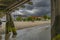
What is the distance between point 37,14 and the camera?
2240 mm

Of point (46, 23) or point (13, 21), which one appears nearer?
point (46, 23)

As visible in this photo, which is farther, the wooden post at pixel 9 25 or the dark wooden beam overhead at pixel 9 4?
the wooden post at pixel 9 25

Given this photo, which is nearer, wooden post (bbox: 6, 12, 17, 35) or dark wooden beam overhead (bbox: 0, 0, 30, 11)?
dark wooden beam overhead (bbox: 0, 0, 30, 11)

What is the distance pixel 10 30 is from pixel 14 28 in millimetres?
104

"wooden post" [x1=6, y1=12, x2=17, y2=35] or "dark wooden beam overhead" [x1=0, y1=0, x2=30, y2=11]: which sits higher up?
"dark wooden beam overhead" [x1=0, y1=0, x2=30, y2=11]

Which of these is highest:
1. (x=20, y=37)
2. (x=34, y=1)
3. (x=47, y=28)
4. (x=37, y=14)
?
(x=34, y=1)

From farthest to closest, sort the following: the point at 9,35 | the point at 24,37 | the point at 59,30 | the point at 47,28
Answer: the point at 9,35 < the point at 24,37 < the point at 47,28 < the point at 59,30

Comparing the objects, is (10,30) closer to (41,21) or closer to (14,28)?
(14,28)

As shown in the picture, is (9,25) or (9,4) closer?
(9,4)

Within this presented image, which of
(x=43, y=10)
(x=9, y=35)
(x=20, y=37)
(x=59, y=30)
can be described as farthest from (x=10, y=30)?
(x=59, y=30)

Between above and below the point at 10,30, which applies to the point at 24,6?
above

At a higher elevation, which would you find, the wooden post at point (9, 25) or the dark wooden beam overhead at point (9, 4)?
the dark wooden beam overhead at point (9, 4)

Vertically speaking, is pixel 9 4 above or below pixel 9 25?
above

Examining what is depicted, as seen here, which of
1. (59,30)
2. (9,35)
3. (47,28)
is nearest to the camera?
(59,30)
